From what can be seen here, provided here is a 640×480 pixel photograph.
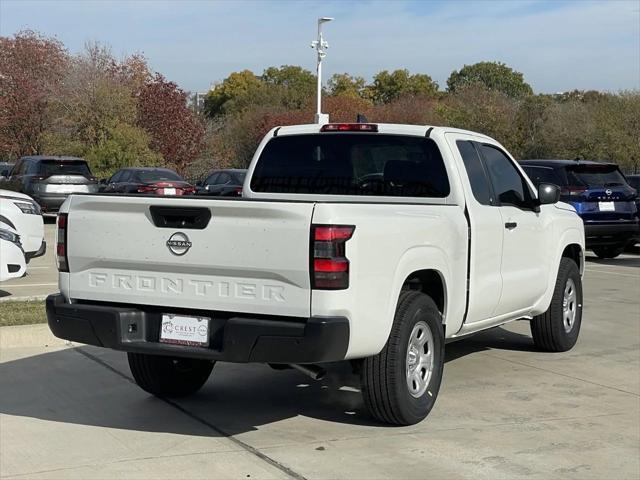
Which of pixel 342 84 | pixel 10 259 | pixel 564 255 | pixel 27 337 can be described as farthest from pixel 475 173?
pixel 342 84

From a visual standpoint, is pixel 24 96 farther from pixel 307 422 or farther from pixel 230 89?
pixel 230 89

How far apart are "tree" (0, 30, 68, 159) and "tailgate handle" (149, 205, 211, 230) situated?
122ft

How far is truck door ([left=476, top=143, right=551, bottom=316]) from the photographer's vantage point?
23.8 ft

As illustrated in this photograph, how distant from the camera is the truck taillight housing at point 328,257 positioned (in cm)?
504

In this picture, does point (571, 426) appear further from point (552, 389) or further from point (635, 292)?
point (635, 292)

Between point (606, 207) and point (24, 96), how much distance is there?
3211 cm

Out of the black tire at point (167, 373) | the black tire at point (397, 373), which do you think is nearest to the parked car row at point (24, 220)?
the black tire at point (167, 373)

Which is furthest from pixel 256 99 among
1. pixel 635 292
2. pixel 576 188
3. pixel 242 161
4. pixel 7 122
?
pixel 635 292

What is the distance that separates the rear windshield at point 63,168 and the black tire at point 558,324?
18361mm

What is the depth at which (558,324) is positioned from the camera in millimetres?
8344

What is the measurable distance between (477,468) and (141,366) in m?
2.54

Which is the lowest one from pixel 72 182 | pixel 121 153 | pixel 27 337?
pixel 27 337

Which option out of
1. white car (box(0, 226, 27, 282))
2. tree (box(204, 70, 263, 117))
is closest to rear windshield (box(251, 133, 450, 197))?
white car (box(0, 226, 27, 282))

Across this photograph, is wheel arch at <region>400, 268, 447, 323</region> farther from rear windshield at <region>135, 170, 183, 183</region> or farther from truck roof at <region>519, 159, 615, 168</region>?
rear windshield at <region>135, 170, 183, 183</region>
